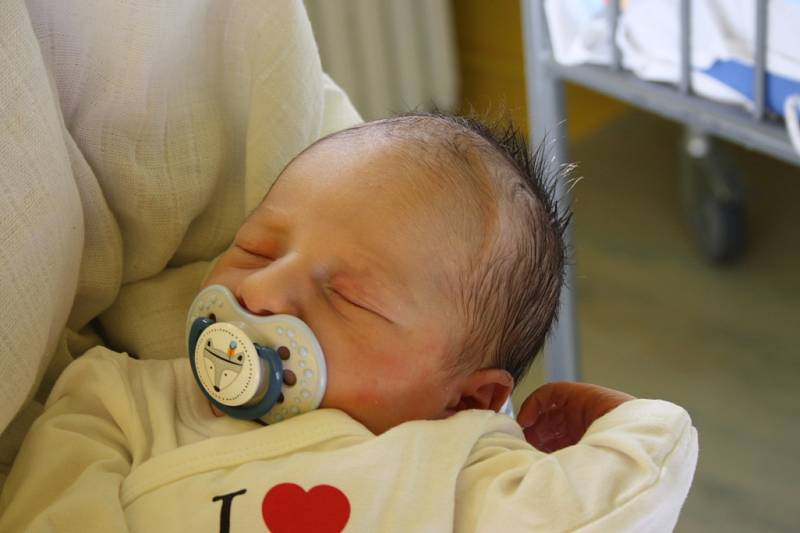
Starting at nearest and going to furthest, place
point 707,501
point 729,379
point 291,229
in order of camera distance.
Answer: point 291,229
point 707,501
point 729,379

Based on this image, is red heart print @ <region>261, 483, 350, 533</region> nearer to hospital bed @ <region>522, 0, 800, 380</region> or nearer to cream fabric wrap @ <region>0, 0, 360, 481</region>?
cream fabric wrap @ <region>0, 0, 360, 481</region>

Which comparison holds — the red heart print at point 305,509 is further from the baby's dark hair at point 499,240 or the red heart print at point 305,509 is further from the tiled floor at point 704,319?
the tiled floor at point 704,319

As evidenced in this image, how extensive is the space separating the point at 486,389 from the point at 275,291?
0.19m

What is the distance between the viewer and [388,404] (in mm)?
795

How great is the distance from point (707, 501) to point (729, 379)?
0.31 metres

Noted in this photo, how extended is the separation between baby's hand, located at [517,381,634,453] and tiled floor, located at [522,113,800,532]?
0.86m

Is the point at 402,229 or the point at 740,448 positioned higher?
the point at 402,229

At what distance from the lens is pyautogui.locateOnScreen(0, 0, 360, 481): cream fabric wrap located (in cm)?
72

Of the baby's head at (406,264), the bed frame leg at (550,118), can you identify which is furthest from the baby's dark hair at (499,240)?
the bed frame leg at (550,118)

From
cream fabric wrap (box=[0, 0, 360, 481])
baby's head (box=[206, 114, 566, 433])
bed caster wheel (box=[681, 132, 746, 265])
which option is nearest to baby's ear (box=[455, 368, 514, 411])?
baby's head (box=[206, 114, 566, 433])

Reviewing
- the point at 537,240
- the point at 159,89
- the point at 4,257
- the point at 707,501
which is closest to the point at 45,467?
the point at 4,257

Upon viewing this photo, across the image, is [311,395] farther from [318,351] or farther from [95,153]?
[95,153]

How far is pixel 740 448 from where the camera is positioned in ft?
5.92

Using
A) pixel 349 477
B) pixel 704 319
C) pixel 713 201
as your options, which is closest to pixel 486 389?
pixel 349 477
